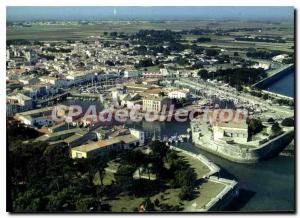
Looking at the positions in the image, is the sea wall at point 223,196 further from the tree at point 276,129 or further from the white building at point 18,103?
the white building at point 18,103

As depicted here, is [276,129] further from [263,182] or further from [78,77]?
[78,77]

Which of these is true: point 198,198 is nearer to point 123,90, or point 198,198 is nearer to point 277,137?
point 277,137

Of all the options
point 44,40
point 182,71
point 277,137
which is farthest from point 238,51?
point 277,137

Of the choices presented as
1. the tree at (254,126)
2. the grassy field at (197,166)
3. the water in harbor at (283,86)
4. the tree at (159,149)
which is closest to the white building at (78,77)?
the water in harbor at (283,86)

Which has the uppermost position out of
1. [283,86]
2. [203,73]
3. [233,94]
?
[203,73]

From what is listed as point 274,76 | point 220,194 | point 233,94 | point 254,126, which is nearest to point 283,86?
point 274,76
